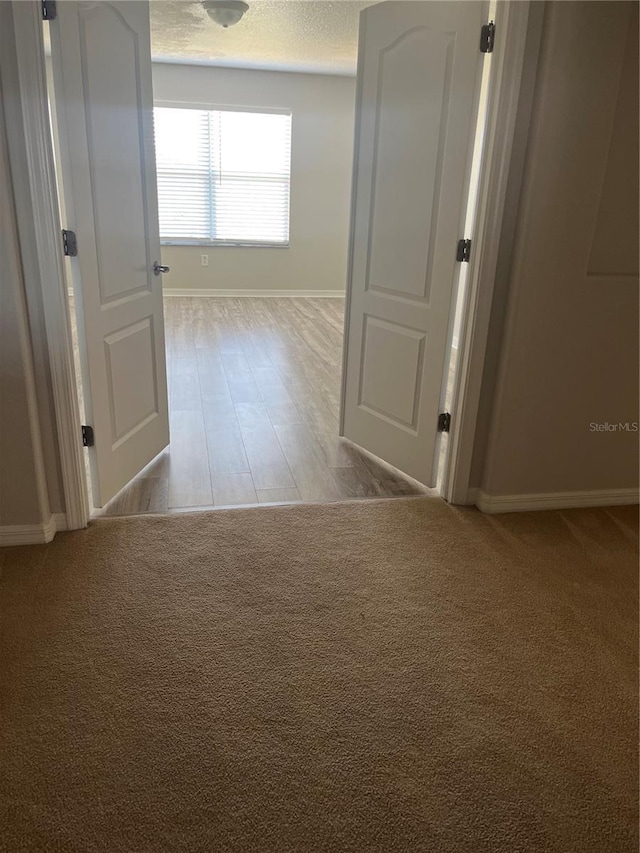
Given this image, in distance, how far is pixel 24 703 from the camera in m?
1.65

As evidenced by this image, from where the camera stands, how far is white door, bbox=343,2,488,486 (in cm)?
244

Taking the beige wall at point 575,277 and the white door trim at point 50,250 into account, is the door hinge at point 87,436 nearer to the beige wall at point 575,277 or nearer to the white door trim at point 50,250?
the white door trim at point 50,250

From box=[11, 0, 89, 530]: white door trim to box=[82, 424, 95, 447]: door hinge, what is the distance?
9cm

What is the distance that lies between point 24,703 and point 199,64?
7.02 metres

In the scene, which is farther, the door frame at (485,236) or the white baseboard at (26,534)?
the white baseboard at (26,534)

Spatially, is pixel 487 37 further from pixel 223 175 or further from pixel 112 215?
pixel 223 175

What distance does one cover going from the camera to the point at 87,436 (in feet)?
8.20

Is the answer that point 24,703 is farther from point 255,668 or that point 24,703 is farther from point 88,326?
point 88,326

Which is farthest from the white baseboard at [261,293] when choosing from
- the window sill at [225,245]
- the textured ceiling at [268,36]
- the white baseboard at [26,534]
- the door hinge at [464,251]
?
the white baseboard at [26,534]

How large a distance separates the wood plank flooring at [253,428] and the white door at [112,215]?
0.26 metres

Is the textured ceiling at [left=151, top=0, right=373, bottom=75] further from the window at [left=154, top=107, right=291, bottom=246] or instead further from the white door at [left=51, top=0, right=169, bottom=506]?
the white door at [left=51, top=0, right=169, bottom=506]

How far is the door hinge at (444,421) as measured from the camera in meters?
2.79

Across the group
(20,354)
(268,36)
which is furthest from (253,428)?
(268,36)

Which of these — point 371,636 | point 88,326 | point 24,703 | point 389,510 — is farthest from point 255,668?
point 88,326
